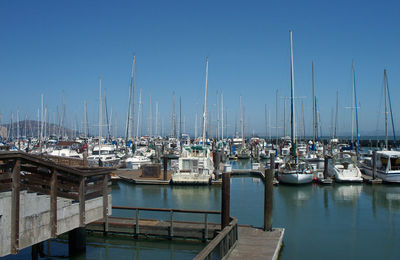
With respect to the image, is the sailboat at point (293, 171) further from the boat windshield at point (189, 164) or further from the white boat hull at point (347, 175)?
the boat windshield at point (189, 164)

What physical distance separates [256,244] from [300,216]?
11604mm

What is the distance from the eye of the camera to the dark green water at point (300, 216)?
56.6 ft

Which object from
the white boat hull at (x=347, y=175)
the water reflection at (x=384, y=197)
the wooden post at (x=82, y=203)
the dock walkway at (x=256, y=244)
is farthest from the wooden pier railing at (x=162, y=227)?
the white boat hull at (x=347, y=175)

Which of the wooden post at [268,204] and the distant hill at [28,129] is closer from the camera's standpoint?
the wooden post at [268,204]

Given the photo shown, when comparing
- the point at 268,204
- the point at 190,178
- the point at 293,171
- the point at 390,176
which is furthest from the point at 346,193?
the point at 268,204

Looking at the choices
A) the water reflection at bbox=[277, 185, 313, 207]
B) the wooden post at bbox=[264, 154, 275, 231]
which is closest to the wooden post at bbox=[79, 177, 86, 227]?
the wooden post at bbox=[264, 154, 275, 231]

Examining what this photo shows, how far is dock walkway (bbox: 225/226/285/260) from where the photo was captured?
13469mm

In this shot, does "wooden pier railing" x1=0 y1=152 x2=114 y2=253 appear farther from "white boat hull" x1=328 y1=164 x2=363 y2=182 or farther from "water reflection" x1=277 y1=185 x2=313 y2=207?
"white boat hull" x1=328 y1=164 x2=363 y2=182

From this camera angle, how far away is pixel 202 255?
10.3m

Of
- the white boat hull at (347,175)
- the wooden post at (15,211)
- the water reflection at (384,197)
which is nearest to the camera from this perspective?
the wooden post at (15,211)

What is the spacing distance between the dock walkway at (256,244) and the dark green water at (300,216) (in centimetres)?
158

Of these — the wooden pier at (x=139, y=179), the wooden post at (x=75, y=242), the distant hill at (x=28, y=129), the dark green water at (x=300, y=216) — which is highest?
the distant hill at (x=28, y=129)

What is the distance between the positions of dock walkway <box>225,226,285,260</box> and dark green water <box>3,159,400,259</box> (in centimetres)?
158

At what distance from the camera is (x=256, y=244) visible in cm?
1478
